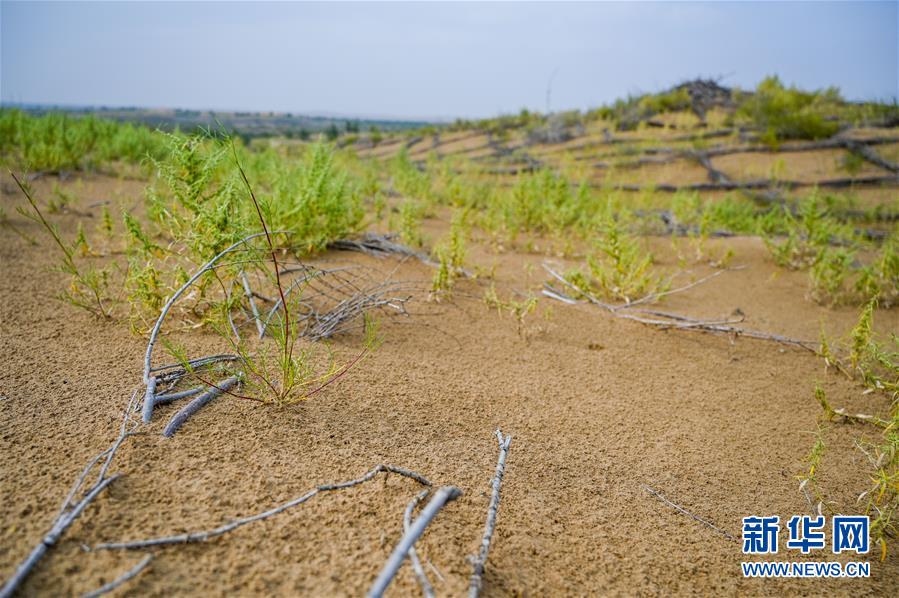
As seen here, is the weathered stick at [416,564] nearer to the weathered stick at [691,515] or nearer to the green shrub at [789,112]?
the weathered stick at [691,515]

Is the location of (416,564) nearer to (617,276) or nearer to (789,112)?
(617,276)

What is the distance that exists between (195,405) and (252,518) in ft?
1.87

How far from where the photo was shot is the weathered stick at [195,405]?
1552mm

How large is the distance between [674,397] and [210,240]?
220 cm

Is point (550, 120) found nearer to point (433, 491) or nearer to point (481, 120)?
point (481, 120)

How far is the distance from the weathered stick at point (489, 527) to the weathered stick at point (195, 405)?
2.99 ft

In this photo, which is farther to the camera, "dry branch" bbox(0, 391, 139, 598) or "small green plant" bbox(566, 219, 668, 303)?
"small green plant" bbox(566, 219, 668, 303)

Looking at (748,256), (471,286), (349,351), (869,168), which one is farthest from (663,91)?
(349,351)

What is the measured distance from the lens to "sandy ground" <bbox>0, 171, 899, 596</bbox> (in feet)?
3.86

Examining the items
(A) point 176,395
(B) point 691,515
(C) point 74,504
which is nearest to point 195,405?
(A) point 176,395

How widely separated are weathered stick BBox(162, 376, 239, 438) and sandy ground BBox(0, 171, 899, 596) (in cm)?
3

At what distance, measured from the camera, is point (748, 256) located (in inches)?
206

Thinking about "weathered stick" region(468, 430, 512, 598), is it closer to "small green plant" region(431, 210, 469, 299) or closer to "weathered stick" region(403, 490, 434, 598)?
"weathered stick" region(403, 490, 434, 598)

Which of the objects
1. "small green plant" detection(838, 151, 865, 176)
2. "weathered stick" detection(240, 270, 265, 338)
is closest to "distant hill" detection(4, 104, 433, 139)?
"weathered stick" detection(240, 270, 265, 338)
